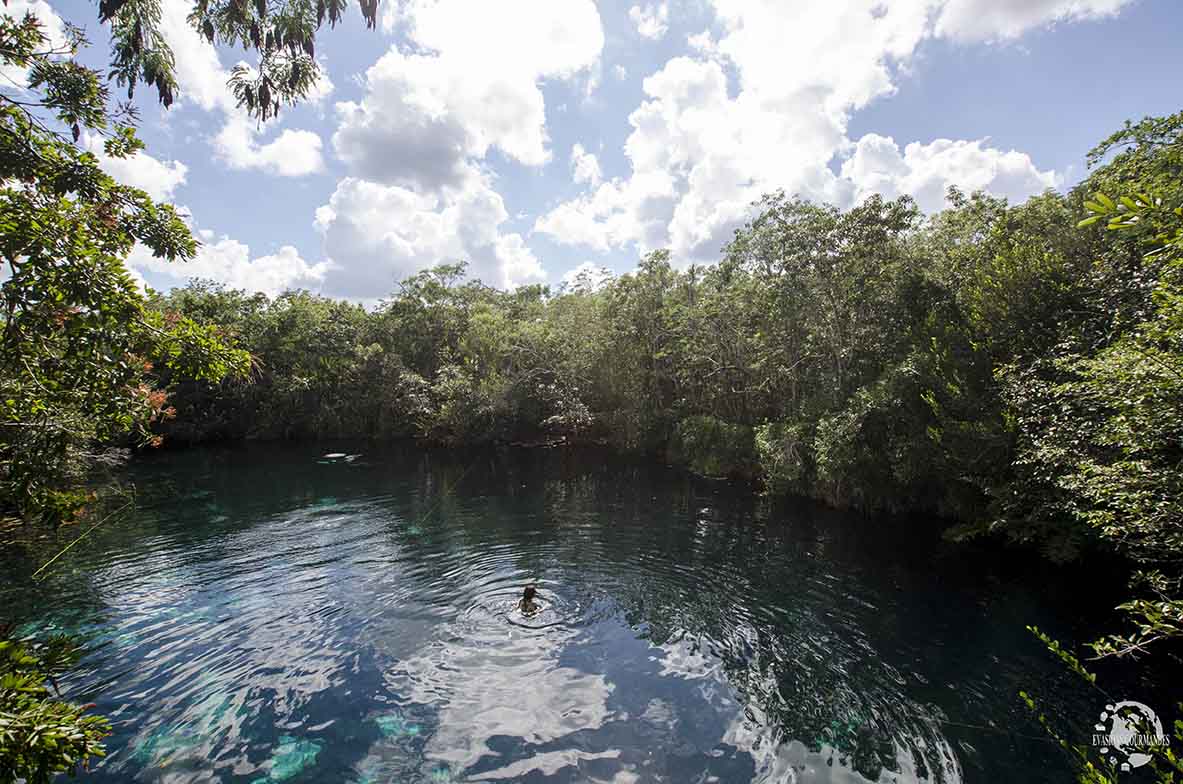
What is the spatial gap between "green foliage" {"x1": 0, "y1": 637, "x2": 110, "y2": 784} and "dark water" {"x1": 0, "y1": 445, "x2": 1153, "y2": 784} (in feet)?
18.1

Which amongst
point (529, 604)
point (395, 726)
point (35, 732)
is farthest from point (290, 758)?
point (35, 732)

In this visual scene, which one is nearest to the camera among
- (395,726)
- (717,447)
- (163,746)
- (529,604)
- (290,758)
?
(290,758)

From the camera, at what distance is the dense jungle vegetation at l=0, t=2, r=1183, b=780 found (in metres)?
5.01

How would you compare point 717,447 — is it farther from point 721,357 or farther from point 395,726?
point 395,726

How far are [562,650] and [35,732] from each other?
345 inches

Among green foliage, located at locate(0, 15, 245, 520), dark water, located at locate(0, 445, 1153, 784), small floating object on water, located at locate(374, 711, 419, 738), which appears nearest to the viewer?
green foliage, located at locate(0, 15, 245, 520)

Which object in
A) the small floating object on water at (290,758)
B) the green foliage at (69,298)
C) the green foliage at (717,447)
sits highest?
the green foliage at (69,298)

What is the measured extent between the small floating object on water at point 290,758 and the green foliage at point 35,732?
548cm

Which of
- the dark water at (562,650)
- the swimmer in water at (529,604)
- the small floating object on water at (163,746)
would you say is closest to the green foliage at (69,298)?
the small floating object on water at (163,746)

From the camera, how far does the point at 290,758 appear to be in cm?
771

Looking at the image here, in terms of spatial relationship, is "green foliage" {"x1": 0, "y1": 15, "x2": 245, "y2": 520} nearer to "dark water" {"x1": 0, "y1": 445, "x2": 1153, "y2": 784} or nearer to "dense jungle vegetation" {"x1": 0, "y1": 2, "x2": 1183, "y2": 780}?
"dense jungle vegetation" {"x1": 0, "y1": 2, "x2": 1183, "y2": 780}

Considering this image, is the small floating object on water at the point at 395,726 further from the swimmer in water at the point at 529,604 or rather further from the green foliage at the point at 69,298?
the green foliage at the point at 69,298

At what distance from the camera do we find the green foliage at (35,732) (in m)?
2.82

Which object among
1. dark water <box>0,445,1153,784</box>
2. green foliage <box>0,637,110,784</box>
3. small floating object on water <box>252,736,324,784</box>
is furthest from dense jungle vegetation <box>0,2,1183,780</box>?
small floating object on water <box>252,736,324,784</box>
